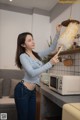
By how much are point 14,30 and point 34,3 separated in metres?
0.64

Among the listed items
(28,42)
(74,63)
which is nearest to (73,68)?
(74,63)

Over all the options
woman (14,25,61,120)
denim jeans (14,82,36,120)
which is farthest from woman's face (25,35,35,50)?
denim jeans (14,82,36,120)

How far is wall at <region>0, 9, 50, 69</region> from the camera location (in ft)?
10.5

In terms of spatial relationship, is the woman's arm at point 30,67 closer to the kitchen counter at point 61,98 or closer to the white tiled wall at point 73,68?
the kitchen counter at point 61,98

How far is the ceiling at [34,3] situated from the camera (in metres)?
2.97

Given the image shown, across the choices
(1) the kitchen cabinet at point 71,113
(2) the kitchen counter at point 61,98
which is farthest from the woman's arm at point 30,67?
(1) the kitchen cabinet at point 71,113

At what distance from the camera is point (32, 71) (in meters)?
1.44

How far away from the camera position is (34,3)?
3.07 meters

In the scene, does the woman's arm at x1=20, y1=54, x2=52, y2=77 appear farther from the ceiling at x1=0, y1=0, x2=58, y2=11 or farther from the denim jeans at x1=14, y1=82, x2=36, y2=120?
the ceiling at x1=0, y1=0, x2=58, y2=11

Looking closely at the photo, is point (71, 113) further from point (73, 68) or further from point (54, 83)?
point (73, 68)

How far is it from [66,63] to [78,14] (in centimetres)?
70

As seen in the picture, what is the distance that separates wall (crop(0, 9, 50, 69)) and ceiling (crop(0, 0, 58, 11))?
176 millimetres

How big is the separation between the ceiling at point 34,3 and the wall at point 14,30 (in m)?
0.18

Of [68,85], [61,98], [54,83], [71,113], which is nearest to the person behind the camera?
[71,113]
